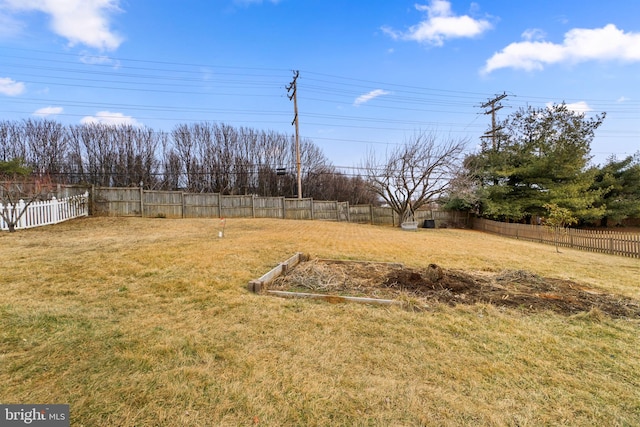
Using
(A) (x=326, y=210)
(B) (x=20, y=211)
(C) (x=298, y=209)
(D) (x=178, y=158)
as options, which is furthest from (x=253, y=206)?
(B) (x=20, y=211)

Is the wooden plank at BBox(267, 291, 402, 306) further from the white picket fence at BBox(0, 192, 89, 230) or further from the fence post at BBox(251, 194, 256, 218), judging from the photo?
the fence post at BBox(251, 194, 256, 218)

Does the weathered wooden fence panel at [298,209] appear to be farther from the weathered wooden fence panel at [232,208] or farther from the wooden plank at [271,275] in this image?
the wooden plank at [271,275]

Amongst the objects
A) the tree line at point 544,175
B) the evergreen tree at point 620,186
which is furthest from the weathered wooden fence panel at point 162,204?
the evergreen tree at point 620,186

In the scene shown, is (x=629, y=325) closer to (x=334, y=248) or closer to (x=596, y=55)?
(x=334, y=248)

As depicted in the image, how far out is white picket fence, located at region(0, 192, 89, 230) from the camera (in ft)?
31.7

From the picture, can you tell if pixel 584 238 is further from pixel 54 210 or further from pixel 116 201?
pixel 116 201

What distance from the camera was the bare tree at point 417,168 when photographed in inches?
722

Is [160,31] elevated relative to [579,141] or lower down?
elevated

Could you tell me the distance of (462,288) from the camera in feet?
14.7

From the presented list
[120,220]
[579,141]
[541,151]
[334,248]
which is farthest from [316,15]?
[579,141]

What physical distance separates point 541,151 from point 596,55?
940 centimetres

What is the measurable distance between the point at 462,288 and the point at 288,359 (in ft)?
10.6

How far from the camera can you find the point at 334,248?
808 centimetres

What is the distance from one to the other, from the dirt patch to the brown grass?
0.39m
